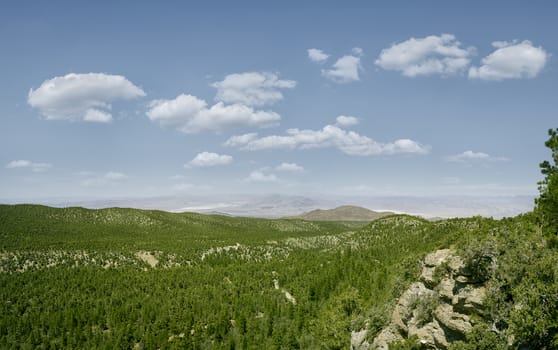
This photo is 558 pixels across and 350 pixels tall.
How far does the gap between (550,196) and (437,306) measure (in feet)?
34.3

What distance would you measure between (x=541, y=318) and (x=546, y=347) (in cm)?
Answer: 144

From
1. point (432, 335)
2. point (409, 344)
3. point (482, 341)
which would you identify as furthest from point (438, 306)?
point (482, 341)

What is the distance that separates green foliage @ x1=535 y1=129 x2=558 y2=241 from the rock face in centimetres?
622

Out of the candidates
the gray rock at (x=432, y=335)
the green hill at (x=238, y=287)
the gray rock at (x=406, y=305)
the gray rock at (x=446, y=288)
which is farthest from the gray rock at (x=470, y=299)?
the gray rock at (x=406, y=305)

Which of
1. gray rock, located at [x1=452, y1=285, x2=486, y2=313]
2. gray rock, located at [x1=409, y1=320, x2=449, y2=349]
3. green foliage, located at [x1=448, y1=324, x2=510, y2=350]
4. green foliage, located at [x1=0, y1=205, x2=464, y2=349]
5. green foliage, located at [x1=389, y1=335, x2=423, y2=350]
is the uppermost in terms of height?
gray rock, located at [x1=452, y1=285, x2=486, y2=313]

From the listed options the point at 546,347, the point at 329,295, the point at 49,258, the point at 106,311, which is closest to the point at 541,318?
the point at 546,347

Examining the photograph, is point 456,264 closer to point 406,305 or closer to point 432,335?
point 432,335

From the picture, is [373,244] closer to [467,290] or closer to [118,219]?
[467,290]

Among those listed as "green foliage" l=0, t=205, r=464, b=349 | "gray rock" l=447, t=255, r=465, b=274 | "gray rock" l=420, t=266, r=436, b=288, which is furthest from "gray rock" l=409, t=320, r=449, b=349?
"green foliage" l=0, t=205, r=464, b=349

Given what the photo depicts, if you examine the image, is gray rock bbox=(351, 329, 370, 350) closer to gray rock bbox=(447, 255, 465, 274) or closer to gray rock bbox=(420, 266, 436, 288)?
gray rock bbox=(420, 266, 436, 288)

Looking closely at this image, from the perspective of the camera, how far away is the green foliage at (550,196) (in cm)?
2212

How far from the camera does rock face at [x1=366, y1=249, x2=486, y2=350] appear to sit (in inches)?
857

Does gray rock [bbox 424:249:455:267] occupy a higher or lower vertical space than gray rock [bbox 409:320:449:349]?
higher

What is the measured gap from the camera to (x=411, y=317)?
2622 cm
